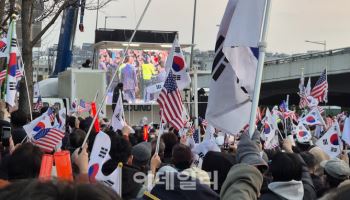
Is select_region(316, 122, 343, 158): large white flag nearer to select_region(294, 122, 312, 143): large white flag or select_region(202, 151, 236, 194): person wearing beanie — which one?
select_region(294, 122, 312, 143): large white flag

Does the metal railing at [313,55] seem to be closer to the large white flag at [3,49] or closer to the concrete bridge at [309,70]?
the concrete bridge at [309,70]

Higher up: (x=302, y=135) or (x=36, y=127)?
(x=36, y=127)

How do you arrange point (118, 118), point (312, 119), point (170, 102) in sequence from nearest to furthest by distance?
point (170, 102), point (118, 118), point (312, 119)

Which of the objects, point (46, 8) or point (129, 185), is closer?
point (129, 185)

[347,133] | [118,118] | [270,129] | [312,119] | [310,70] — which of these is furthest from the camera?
[310,70]

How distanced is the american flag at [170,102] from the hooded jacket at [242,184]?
18.3 ft

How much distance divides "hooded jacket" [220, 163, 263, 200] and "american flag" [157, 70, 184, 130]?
5.59 metres

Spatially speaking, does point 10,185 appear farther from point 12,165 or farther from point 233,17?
point 233,17

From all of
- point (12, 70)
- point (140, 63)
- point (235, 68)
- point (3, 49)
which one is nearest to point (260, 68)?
point (235, 68)

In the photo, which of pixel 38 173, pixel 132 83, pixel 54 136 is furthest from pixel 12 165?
pixel 132 83

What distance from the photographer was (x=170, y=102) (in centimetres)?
867

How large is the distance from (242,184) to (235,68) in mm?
2848

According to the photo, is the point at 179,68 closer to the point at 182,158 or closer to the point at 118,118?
the point at 118,118

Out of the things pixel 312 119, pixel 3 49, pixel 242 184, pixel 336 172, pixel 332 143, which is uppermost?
pixel 3 49
